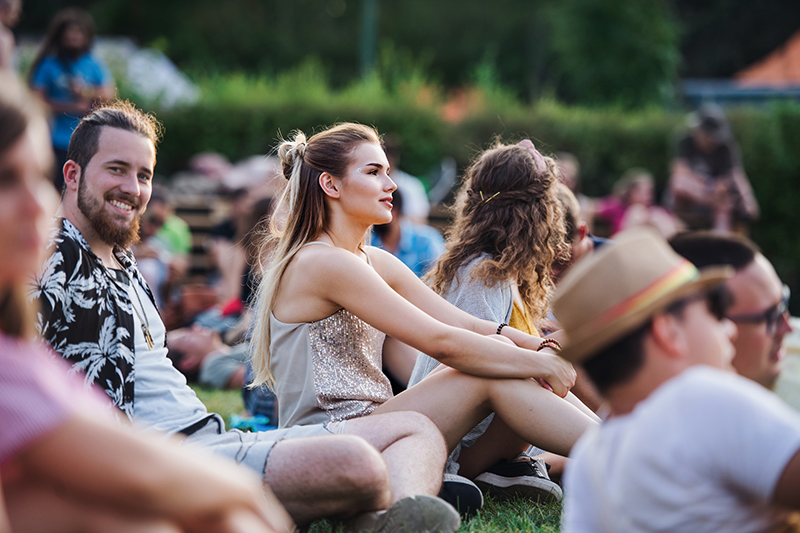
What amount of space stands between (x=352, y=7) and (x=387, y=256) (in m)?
35.4

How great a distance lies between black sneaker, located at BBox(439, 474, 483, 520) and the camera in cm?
297

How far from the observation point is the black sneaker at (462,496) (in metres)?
2.97

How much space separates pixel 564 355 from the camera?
1651 millimetres

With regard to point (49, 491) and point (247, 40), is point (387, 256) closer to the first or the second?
point (49, 491)

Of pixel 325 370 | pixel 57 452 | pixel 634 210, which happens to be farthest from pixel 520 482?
pixel 634 210

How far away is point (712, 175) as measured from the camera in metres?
10.9

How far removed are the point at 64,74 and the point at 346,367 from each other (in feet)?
18.2

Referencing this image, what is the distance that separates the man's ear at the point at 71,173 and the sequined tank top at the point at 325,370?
3.06 feet

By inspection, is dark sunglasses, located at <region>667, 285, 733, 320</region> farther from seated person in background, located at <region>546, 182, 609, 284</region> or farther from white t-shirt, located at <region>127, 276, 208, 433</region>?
seated person in background, located at <region>546, 182, 609, 284</region>

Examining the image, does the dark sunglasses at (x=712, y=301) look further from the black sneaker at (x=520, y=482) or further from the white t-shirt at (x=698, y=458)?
the black sneaker at (x=520, y=482)

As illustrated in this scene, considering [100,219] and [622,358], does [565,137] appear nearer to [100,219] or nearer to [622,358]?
[100,219]

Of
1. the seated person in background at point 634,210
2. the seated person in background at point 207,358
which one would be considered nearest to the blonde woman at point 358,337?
the seated person in background at point 207,358

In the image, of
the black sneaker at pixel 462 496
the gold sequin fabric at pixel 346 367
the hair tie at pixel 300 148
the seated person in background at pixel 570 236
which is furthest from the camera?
the seated person in background at pixel 570 236

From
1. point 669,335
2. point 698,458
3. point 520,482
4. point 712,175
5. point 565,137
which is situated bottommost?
point 565,137
